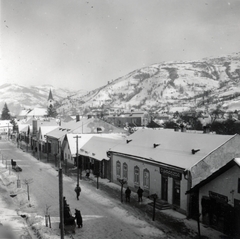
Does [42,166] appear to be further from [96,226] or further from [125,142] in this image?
[96,226]

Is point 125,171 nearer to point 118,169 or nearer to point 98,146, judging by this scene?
point 118,169

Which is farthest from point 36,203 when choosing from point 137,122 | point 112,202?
point 137,122

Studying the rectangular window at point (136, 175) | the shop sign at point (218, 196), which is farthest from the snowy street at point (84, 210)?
the shop sign at point (218, 196)

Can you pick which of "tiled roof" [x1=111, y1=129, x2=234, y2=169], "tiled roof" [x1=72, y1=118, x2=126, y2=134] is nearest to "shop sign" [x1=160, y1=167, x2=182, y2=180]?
"tiled roof" [x1=111, y1=129, x2=234, y2=169]

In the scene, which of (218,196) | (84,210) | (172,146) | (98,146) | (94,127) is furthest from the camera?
(94,127)

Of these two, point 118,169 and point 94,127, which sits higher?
point 94,127

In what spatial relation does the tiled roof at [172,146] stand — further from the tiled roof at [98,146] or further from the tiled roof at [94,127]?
the tiled roof at [94,127]

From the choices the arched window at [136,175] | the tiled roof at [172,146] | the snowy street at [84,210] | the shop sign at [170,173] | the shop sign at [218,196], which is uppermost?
the tiled roof at [172,146]

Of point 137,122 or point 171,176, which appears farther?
point 137,122

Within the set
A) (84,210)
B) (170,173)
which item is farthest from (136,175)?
(84,210)

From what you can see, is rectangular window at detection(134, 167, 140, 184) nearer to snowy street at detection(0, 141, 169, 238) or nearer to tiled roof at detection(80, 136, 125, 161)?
snowy street at detection(0, 141, 169, 238)

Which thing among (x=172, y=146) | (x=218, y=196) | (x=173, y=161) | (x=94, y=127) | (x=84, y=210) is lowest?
(x=84, y=210)
